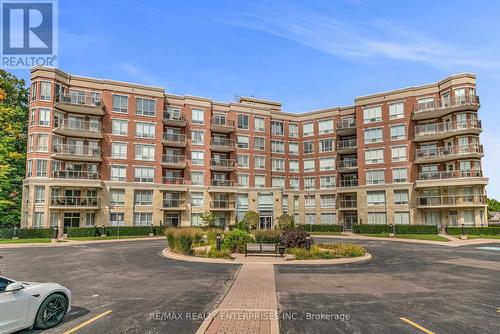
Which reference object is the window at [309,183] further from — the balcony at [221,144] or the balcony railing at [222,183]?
the balcony at [221,144]

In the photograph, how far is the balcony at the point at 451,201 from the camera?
41.4 metres

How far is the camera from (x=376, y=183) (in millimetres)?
49312

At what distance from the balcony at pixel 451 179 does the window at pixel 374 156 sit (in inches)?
242

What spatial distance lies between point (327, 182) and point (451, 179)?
1876 centimetres

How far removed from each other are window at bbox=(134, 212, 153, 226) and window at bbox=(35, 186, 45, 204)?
1129 cm

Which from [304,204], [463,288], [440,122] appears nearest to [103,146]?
[304,204]

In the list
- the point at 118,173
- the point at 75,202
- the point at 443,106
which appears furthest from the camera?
the point at 118,173

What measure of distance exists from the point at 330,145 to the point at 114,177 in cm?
3518

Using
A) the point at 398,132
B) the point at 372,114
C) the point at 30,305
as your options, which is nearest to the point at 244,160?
the point at 372,114

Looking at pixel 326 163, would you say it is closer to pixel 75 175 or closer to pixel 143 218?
pixel 143 218

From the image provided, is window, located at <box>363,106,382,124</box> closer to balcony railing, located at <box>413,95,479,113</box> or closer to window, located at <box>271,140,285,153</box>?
balcony railing, located at <box>413,95,479,113</box>

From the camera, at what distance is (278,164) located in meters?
57.2

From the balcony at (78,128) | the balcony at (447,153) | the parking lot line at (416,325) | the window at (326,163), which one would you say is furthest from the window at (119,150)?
the parking lot line at (416,325)

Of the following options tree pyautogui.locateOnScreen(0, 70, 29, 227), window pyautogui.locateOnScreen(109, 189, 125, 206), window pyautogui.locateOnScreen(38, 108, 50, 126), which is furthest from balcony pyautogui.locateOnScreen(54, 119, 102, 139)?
window pyautogui.locateOnScreen(109, 189, 125, 206)
